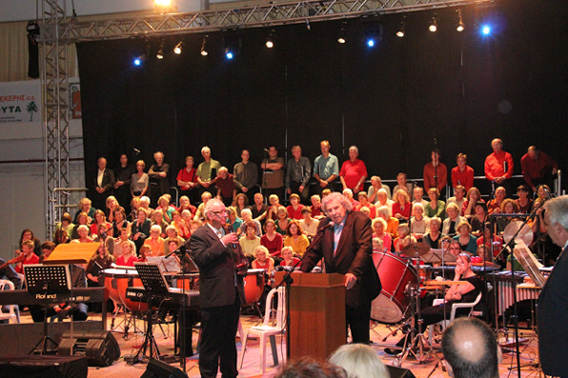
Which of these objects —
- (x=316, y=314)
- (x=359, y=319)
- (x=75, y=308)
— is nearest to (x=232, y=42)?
(x=75, y=308)

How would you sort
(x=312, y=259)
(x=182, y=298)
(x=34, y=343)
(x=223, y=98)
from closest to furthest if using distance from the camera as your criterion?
(x=312, y=259) → (x=182, y=298) → (x=34, y=343) → (x=223, y=98)

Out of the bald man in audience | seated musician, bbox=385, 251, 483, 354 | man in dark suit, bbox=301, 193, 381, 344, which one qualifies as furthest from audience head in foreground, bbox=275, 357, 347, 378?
seated musician, bbox=385, 251, 483, 354

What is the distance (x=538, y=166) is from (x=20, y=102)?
521 inches

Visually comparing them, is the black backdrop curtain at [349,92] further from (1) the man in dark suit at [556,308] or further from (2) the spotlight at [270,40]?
(1) the man in dark suit at [556,308]

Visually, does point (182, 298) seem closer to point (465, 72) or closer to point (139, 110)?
point (465, 72)

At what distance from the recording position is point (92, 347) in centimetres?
713

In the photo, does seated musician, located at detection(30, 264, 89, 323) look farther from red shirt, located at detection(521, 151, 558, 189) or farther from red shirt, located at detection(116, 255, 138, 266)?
red shirt, located at detection(521, 151, 558, 189)

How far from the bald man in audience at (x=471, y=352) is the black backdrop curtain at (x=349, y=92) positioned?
1093 cm

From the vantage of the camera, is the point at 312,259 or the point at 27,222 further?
the point at 27,222

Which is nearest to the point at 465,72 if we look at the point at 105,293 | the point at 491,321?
the point at 491,321

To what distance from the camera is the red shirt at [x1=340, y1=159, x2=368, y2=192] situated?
1359 cm

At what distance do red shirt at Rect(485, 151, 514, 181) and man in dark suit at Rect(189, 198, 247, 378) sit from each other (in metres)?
8.09

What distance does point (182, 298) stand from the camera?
7043 millimetres

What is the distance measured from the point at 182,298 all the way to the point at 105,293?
1.30 m
